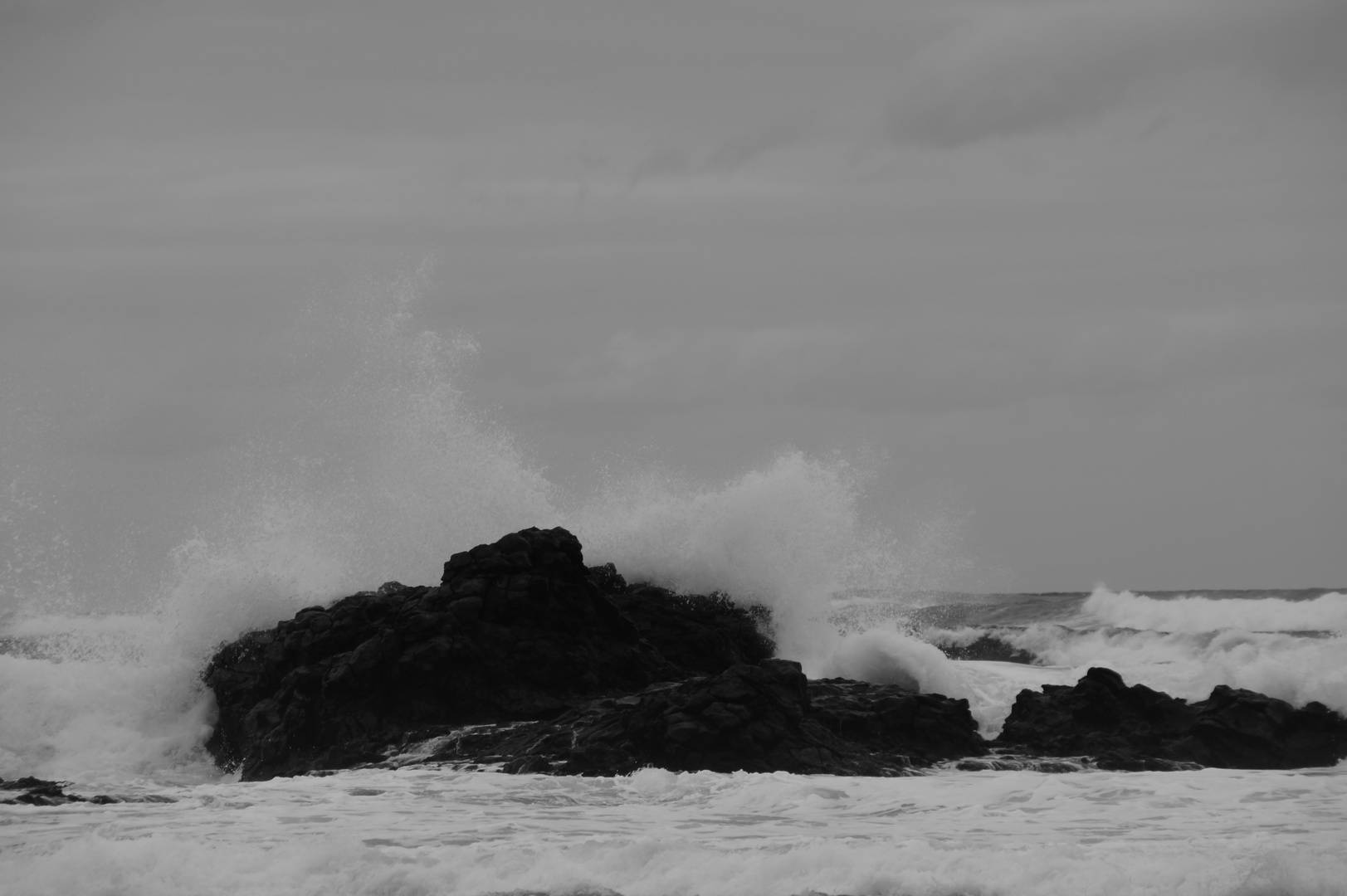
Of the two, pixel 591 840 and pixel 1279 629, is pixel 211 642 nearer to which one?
pixel 591 840

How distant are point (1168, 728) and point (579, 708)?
7.37 meters

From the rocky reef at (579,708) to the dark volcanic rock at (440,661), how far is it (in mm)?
23

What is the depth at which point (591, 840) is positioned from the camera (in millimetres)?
12477

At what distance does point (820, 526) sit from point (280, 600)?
28.9ft

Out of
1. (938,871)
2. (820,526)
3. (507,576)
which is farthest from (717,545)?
(938,871)

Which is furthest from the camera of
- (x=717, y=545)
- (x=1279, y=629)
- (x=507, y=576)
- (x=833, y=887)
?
(x=1279, y=629)

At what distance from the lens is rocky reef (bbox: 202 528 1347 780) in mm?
16188

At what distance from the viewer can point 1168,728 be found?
17844 mm

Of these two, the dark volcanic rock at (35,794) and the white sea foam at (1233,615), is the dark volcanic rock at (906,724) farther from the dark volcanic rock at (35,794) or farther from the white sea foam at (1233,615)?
the white sea foam at (1233,615)

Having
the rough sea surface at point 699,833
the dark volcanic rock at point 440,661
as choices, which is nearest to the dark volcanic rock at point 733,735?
the rough sea surface at point 699,833

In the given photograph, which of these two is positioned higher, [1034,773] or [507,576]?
[507,576]

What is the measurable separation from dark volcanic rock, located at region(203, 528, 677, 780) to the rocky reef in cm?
2

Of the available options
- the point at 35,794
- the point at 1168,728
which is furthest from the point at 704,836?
the point at 1168,728

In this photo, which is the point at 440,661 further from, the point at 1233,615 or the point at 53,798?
the point at 1233,615
